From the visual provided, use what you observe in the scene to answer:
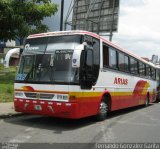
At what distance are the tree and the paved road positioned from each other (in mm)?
7989

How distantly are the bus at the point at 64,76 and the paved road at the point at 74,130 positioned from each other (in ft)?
1.49

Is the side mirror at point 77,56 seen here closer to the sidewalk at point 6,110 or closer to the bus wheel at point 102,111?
the bus wheel at point 102,111

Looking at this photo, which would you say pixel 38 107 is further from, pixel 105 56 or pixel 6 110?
pixel 105 56

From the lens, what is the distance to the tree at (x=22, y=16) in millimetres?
20781

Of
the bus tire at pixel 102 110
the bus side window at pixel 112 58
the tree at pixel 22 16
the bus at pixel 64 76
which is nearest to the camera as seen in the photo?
the bus at pixel 64 76

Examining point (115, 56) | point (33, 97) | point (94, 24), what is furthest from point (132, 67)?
point (94, 24)

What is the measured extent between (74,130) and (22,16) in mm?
11297

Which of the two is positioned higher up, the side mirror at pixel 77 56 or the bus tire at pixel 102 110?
the side mirror at pixel 77 56

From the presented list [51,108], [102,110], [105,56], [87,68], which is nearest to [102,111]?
[102,110]

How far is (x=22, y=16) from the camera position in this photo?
21484 mm

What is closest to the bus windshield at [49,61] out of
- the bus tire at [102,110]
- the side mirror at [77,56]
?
the side mirror at [77,56]

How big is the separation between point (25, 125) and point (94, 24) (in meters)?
19.0

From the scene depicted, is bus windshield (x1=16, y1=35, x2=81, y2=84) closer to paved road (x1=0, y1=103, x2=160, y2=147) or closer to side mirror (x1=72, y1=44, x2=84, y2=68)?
side mirror (x1=72, y1=44, x2=84, y2=68)

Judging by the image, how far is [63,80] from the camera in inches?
468
